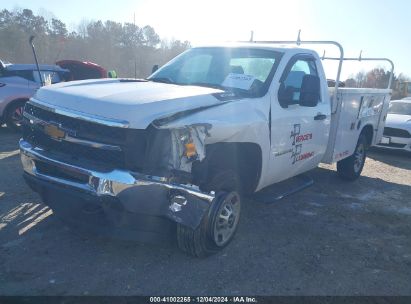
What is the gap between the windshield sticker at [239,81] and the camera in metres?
4.14

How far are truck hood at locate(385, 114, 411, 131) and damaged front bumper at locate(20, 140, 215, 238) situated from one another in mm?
8540

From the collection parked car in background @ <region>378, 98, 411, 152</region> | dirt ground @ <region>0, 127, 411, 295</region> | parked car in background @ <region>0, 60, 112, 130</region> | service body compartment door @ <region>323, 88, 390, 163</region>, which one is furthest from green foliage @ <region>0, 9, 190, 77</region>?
dirt ground @ <region>0, 127, 411, 295</region>

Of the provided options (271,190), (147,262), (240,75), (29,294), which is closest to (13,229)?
(29,294)

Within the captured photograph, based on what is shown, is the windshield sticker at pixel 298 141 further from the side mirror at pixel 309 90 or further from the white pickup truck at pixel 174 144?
the side mirror at pixel 309 90

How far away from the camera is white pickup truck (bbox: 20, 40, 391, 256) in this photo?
9.76ft

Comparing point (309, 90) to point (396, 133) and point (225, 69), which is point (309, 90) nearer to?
point (225, 69)

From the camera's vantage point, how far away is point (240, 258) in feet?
12.2

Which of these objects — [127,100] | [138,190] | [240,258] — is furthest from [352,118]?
[138,190]

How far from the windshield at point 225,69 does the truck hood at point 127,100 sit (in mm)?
460

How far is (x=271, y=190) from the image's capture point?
5.51 metres

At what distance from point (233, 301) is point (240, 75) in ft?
7.83

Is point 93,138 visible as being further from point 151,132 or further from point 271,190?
point 271,190

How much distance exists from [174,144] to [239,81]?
151 centimetres

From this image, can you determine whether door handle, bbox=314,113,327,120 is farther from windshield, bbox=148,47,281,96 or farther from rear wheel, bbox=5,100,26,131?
rear wheel, bbox=5,100,26,131
